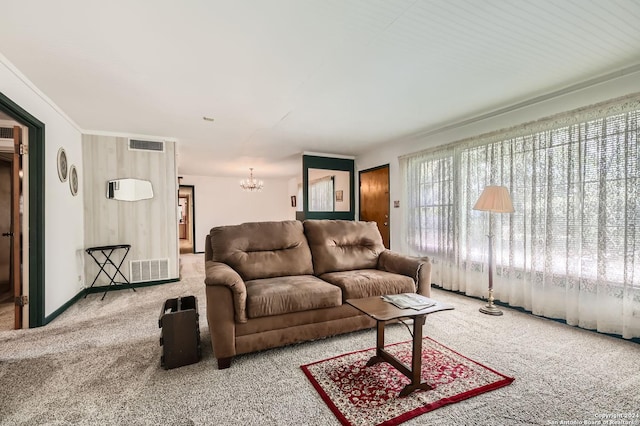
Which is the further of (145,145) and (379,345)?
(145,145)

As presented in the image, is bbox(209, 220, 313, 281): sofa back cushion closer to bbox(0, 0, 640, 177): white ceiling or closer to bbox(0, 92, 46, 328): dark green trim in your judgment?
bbox(0, 0, 640, 177): white ceiling

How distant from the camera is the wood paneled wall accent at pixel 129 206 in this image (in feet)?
13.4

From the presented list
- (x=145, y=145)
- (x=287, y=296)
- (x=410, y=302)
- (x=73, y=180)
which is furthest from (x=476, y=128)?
(x=73, y=180)

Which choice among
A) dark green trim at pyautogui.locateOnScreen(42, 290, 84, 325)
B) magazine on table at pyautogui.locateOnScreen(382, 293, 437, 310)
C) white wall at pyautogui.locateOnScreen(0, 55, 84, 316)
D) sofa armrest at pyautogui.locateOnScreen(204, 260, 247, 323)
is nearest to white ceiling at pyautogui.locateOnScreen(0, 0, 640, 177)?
white wall at pyautogui.locateOnScreen(0, 55, 84, 316)

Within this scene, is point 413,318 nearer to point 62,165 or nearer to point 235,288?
point 235,288

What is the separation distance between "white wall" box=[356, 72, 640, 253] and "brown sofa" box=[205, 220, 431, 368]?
1.70 meters

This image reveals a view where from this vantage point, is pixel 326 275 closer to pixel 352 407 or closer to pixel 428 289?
pixel 428 289

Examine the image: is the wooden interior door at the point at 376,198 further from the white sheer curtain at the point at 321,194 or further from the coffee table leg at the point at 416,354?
the coffee table leg at the point at 416,354

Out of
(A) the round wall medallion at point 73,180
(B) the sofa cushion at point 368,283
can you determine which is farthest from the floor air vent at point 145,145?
(B) the sofa cushion at point 368,283

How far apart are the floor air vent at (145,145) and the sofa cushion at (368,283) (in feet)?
11.5

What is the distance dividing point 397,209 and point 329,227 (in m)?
2.11

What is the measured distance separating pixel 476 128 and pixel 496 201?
1.19 m

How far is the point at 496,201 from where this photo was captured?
2986 millimetres

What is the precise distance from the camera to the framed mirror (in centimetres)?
563
